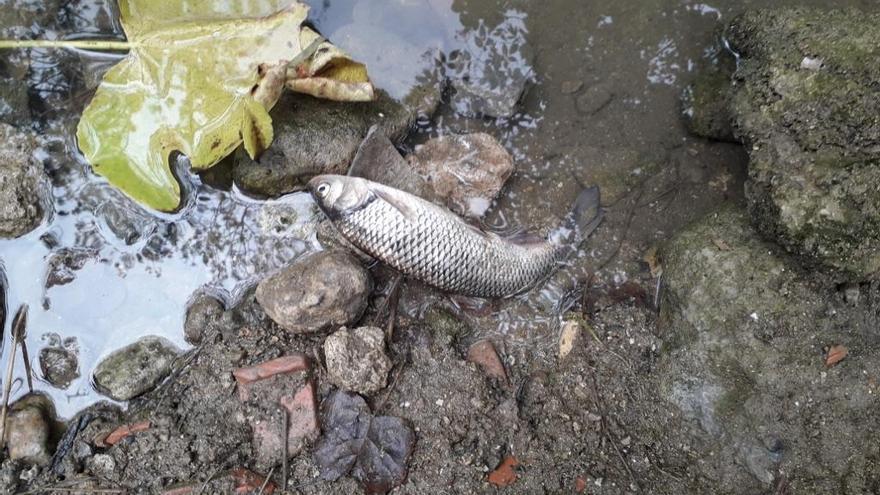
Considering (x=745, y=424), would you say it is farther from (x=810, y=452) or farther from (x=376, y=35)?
(x=376, y=35)

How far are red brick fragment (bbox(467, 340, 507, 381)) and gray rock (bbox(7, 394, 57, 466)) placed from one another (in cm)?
240

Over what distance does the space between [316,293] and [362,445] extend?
2.87ft

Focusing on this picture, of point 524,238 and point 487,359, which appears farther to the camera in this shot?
point 524,238

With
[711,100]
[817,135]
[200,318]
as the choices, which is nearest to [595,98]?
[711,100]

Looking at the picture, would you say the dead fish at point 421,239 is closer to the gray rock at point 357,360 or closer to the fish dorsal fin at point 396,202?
the fish dorsal fin at point 396,202

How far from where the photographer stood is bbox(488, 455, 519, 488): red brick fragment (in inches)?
137

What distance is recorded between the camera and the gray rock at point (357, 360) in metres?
3.55

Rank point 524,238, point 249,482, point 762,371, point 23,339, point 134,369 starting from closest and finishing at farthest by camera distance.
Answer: point 762,371
point 249,482
point 134,369
point 23,339
point 524,238

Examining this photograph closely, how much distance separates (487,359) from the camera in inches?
149

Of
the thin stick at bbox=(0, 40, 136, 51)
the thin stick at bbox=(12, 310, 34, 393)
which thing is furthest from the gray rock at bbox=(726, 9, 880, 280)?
the thin stick at bbox=(12, 310, 34, 393)

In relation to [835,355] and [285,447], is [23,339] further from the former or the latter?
[835,355]

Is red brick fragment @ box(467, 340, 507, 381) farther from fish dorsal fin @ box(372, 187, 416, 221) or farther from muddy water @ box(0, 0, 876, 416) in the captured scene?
fish dorsal fin @ box(372, 187, 416, 221)

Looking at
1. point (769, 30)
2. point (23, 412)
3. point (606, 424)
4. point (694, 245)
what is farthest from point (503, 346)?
point (23, 412)

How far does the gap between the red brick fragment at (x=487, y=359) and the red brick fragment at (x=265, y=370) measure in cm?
98
